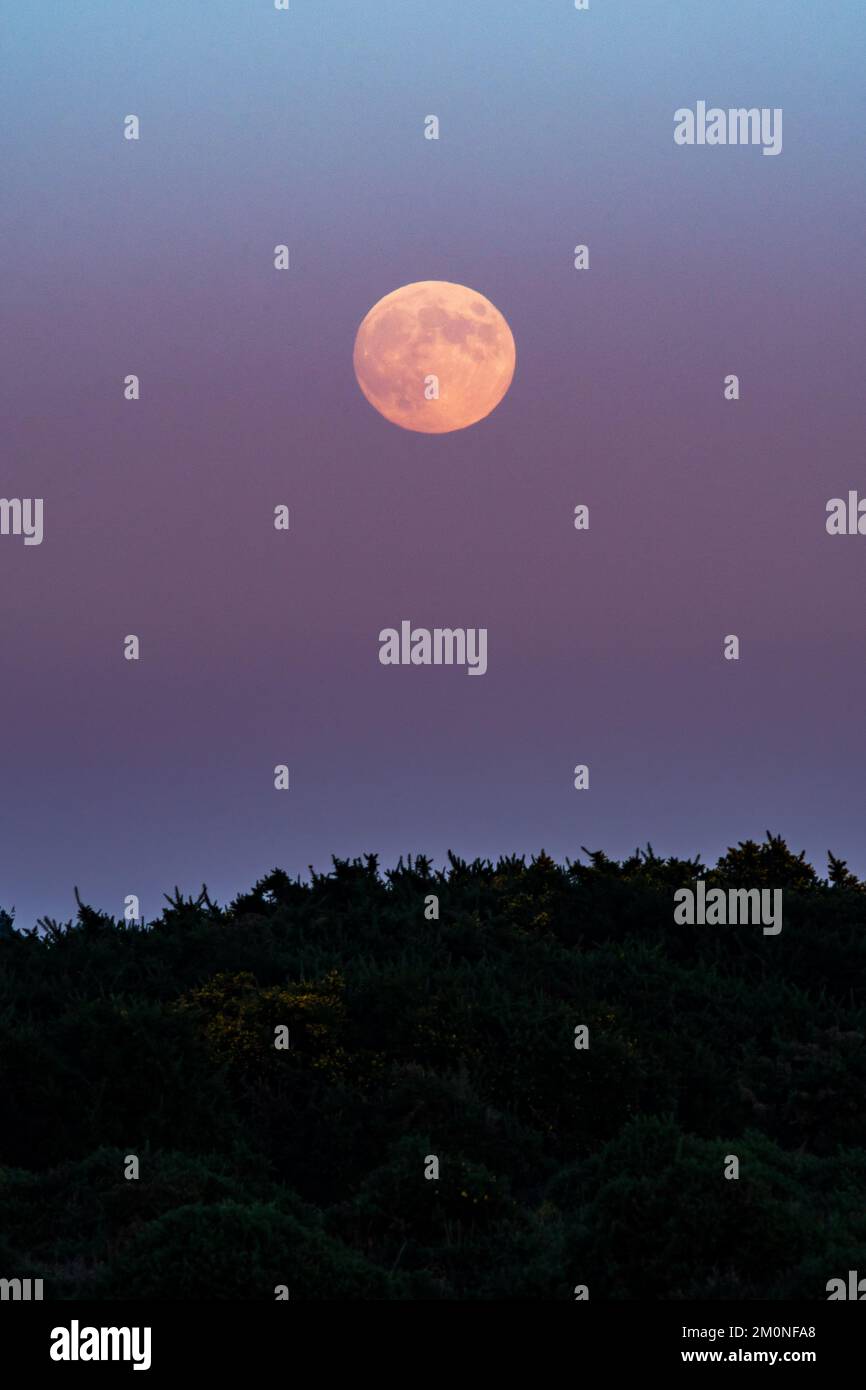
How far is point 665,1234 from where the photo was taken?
16.3m

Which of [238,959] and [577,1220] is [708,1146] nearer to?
[577,1220]

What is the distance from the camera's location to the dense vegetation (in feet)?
53.0

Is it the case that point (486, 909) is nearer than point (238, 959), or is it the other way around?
point (238, 959)

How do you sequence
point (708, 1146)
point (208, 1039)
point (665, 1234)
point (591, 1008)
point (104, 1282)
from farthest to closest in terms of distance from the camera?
point (591, 1008)
point (208, 1039)
point (708, 1146)
point (665, 1234)
point (104, 1282)

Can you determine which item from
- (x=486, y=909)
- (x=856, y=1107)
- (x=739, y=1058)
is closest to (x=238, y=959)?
(x=486, y=909)

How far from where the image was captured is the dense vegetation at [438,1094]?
53.0ft

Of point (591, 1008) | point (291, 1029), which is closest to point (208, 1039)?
point (291, 1029)

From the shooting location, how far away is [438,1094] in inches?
829
